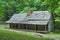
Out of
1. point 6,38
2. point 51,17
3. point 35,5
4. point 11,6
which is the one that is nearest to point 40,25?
point 51,17

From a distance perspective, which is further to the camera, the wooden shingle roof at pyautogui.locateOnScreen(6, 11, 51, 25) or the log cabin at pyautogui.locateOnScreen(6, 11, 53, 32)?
the wooden shingle roof at pyautogui.locateOnScreen(6, 11, 51, 25)

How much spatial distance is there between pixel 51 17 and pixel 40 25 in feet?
17.2

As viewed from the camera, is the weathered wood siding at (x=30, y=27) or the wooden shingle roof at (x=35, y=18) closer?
the weathered wood siding at (x=30, y=27)

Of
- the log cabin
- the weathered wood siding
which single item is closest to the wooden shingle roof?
the log cabin

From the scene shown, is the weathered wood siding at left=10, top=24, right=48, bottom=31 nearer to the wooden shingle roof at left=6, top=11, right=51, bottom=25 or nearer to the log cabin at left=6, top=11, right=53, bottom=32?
the log cabin at left=6, top=11, right=53, bottom=32

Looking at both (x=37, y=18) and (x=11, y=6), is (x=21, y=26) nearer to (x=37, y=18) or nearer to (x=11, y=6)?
(x=37, y=18)

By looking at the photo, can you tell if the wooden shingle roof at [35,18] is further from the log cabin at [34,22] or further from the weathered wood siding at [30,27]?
the weathered wood siding at [30,27]

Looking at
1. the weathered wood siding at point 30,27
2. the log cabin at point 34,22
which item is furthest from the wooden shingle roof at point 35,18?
the weathered wood siding at point 30,27

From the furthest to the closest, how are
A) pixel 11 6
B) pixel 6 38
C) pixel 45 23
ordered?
1. pixel 11 6
2. pixel 45 23
3. pixel 6 38

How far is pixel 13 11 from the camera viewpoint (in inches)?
2847

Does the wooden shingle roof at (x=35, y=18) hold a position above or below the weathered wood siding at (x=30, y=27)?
above

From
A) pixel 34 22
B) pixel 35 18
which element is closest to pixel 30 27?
pixel 34 22

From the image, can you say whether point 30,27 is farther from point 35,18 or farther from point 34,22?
point 35,18

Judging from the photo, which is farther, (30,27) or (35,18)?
(35,18)
